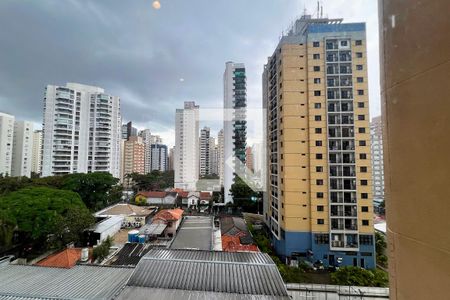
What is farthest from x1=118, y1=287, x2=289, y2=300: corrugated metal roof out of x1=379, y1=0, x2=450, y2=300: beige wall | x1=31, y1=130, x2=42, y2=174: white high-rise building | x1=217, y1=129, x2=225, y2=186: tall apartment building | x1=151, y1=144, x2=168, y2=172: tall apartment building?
x1=151, y1=144, x2=168, y2=172: tall apartment building

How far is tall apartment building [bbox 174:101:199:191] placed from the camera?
24547 mm

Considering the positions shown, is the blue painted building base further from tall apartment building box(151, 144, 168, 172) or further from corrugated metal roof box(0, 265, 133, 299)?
tall apartment building box(151, 144, 168, 172)

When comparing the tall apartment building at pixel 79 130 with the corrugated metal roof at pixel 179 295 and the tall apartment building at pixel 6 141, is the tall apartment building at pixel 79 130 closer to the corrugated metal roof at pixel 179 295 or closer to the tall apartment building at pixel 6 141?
the tall apartment building at pixel 6 141

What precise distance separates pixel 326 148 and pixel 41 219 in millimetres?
12463

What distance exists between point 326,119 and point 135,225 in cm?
1253

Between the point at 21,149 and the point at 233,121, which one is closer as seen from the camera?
the point at 233,121

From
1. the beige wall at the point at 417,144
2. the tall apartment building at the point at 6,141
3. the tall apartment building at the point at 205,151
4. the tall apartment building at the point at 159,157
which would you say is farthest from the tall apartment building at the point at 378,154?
the tall apartment building at the point at 159,157

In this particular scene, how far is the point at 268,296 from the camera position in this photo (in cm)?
383

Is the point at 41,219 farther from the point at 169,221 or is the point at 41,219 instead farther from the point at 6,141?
the point at 6,141

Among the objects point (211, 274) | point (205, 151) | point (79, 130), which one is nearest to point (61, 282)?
point (211, 274)

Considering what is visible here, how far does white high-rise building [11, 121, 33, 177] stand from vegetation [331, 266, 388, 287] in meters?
32.5

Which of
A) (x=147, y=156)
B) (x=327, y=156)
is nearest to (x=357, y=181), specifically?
(x=327, y=156)

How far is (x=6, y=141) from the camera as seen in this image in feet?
78.4

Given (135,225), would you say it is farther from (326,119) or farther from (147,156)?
(147,156)
